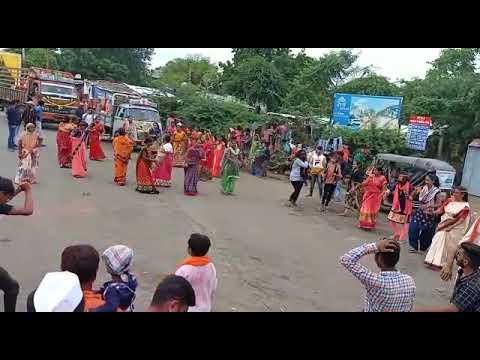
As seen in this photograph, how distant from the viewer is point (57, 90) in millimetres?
25516

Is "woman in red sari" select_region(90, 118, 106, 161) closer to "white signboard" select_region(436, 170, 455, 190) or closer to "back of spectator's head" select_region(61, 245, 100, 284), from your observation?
"white signboard" select_region(436, 170, 455, 190)

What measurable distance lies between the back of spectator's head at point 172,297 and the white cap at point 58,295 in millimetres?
389

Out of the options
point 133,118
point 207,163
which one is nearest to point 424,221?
point 207,163

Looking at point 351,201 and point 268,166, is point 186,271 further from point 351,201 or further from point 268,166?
point 268,166

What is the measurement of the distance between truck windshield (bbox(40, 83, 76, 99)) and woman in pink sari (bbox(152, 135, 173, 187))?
13683 millimetres

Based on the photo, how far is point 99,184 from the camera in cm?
1284

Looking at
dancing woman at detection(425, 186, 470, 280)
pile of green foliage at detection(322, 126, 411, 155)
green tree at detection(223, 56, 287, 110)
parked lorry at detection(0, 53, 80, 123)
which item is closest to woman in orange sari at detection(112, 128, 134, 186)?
dancing woman at detection(425, 186, 470, 280)

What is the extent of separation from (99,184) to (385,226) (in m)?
6.67

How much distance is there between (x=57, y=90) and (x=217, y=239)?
19061mm

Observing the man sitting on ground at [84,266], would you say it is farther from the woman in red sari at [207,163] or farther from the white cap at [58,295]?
the woman in red sari at [207,163]

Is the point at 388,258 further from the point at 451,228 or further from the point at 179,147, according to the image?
the point at 179,147

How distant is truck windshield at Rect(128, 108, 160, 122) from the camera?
67.1ft
